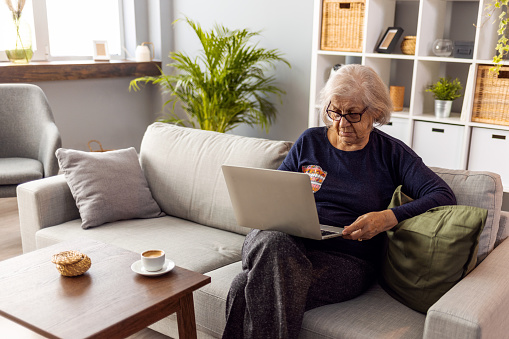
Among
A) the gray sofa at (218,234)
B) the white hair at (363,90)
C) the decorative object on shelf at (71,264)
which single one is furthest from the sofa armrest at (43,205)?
the white hair at (363,90)

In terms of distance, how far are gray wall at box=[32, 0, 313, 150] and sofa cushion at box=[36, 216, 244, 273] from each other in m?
1.88

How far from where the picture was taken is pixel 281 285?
1.54m

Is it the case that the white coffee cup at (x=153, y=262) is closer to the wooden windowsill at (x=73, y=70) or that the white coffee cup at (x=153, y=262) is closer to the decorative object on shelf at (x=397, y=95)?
the decorative object on shelf at (x=397, y=95)

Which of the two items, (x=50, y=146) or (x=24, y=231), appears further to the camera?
(x=50, y=146)

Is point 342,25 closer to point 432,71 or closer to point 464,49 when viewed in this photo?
point 432,71

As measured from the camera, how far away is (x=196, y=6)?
172 inches

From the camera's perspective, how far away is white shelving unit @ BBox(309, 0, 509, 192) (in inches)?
112

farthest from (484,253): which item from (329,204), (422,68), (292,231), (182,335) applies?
(422,68)

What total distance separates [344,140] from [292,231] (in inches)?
16.8

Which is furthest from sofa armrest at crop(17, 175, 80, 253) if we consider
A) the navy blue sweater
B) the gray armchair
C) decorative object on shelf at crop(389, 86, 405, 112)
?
decorative object on shelf at crop(389, 86, 405, 112)

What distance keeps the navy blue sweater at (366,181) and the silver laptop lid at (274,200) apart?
0.76 ft

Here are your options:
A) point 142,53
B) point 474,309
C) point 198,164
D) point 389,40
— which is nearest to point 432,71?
point 389,40

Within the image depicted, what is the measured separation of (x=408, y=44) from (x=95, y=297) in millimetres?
2433

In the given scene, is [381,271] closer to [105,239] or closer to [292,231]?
[292,231]
